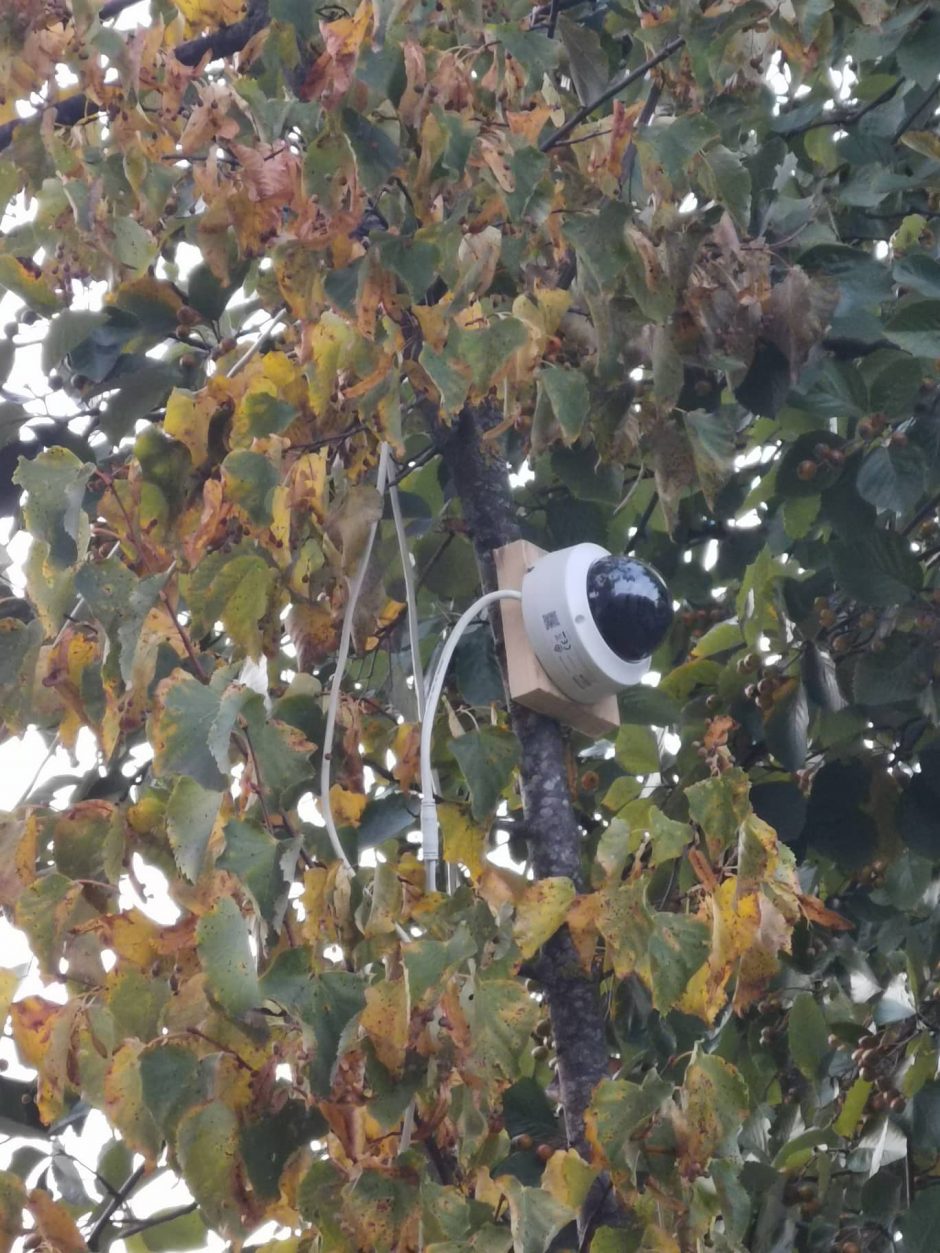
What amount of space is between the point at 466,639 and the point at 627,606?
0.37 meters

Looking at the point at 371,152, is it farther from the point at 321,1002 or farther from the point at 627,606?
the point at 321,1002

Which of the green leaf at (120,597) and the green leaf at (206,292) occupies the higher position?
the green leaf at (206,292)

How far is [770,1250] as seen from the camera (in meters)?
1.68

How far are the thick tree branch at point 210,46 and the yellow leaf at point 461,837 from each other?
101cm

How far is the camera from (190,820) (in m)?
1.32

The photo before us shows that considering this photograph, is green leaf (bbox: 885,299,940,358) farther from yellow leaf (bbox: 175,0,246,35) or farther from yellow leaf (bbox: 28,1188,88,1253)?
yellow leaf (bbox: 28,1188,88,1253)

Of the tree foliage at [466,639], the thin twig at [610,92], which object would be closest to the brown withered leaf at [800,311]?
the tree foliage at [466,639]

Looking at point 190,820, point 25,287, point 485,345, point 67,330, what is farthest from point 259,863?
point 25,287

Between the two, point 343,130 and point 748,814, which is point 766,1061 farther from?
point 343,130

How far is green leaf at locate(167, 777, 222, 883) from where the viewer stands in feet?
4.31

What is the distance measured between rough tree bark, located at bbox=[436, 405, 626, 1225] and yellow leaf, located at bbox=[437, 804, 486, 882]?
1.9 inches

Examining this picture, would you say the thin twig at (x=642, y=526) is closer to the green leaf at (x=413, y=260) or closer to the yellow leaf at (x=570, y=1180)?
the green leaf at (x=413, y=260)

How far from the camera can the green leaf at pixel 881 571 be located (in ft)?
6.19

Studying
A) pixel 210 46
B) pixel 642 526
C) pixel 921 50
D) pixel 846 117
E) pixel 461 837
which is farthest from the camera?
pixel 642 526
